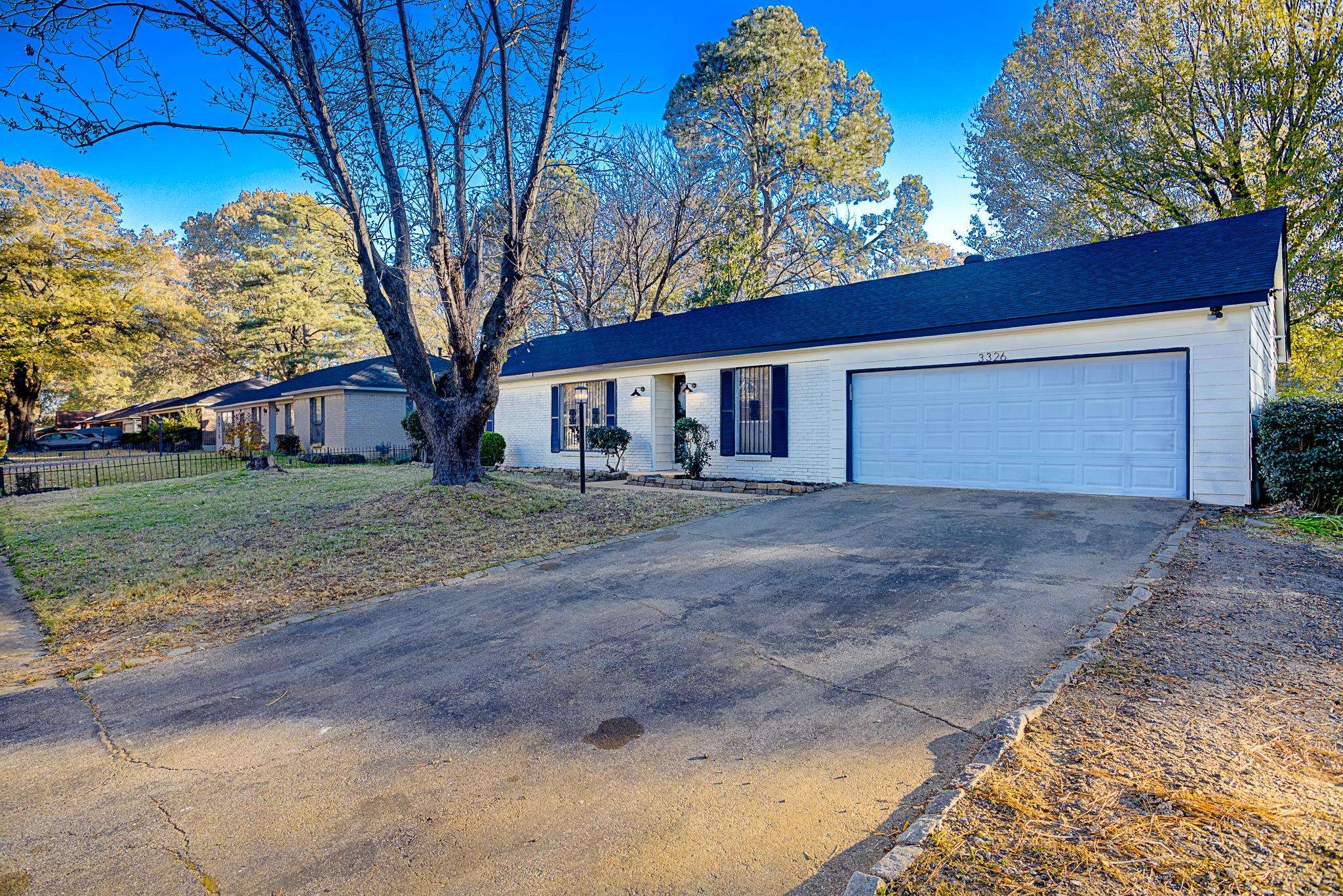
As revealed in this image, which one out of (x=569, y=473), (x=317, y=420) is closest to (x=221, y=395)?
(x=317, y=420)

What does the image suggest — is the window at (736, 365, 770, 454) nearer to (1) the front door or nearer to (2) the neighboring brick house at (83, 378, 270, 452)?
(1) the front door

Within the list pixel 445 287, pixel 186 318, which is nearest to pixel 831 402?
pixel 445 287

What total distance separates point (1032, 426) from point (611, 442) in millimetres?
8473

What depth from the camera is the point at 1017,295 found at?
10352 mm

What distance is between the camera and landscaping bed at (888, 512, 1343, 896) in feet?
6.38

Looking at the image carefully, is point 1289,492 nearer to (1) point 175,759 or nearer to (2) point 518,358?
(1) point 175,759

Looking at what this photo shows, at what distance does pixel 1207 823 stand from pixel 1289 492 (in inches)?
316

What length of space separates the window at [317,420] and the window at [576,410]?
12572 mm

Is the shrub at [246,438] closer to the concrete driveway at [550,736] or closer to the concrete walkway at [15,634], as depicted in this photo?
the concrete walkway at [15,634]

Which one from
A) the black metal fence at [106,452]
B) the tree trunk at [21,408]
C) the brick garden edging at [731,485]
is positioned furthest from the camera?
the tree trunk at [21,408]

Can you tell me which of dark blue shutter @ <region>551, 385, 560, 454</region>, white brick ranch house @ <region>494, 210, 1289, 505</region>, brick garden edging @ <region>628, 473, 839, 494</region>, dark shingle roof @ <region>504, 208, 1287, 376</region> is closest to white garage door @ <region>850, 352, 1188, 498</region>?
white brick ranch house @ <region>494, 210, 1289, 505</region>

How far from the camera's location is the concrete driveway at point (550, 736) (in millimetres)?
2203

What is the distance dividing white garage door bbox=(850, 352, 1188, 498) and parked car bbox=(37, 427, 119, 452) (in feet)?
136

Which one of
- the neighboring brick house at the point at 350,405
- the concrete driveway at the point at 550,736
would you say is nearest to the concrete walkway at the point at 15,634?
the concrete driveway at the point at 550,736
